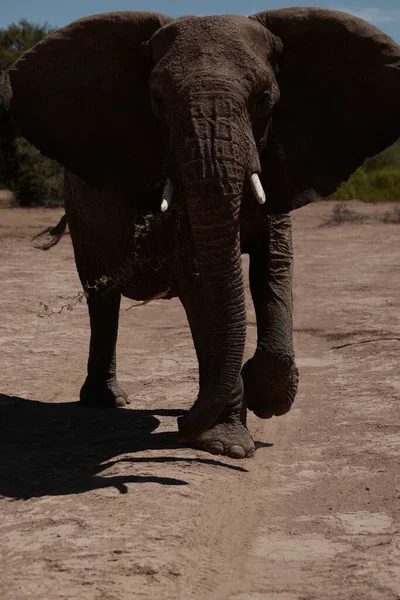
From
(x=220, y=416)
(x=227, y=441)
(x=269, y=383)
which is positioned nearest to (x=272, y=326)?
(x=269, y=383)

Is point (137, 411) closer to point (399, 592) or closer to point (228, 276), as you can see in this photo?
point (228, 276)

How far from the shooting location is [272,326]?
6.02 m

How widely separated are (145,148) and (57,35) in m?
0.83

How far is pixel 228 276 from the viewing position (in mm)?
5199

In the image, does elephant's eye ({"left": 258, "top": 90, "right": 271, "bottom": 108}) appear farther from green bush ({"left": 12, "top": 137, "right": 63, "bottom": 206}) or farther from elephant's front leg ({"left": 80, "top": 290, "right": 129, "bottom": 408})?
green bush ({"left": 12, "top": 137, "right": 63, "bottom": 206})

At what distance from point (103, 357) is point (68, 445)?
142 cm

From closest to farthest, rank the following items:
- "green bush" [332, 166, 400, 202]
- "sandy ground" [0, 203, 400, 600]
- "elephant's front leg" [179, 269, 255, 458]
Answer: "sandy ground" [0, 203, 400, 600]
"elephant's front leg" [179, 269, 255, 458]
"green bush" [332, 166, 400, 202]

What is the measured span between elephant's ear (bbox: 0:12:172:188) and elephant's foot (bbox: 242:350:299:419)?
1145 mm

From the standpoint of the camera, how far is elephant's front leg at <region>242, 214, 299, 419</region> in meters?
6.00

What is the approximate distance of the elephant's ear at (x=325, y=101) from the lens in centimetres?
589

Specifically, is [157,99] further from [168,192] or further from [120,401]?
[120,401]

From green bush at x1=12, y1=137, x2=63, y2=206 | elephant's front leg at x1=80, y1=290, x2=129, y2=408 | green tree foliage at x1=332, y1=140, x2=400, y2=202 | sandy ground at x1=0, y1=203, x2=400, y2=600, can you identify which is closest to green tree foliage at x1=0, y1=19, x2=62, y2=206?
green bush at x1=12, y1=137, x2=63, y2=206

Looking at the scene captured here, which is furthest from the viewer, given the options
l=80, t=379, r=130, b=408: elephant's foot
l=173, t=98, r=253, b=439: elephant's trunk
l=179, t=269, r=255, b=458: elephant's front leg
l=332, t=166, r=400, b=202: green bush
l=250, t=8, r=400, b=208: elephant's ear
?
l=332, t=166, r=400, b=202: green bush

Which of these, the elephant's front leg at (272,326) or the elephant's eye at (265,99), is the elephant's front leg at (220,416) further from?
the elephant's eye at (265,99)
